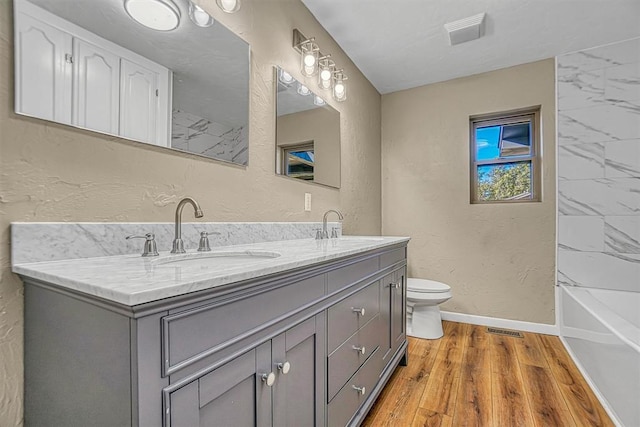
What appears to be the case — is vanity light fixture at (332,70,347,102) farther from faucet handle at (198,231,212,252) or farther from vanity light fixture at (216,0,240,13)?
faucet handle at (198,231,212,252)

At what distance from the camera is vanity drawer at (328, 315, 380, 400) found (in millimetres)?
1132

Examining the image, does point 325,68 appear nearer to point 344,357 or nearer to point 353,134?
point 353,134

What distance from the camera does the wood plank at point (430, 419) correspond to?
1.46 meters

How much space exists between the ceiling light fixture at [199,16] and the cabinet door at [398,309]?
1.61 metres

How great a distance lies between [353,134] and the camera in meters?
2.65

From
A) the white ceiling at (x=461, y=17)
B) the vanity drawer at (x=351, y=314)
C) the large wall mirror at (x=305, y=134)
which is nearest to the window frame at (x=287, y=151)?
the large wall mirror at (x=305, y=134)

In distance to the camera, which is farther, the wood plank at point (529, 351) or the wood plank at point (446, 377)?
the wood plank at point (529, 351)

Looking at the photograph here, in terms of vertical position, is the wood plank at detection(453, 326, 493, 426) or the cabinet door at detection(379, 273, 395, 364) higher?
the cabinet door at detection(379, 273, 395, 364)

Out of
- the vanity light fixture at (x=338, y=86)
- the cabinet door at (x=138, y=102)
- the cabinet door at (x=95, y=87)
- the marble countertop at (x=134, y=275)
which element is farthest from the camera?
the vanity light fixture at (x=338, y=86)

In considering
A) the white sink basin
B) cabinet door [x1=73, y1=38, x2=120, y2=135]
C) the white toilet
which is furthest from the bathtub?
cabinet door [x1=73, y1=38, x2=120, y2=135]

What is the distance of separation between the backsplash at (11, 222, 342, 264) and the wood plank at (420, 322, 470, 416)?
134cm

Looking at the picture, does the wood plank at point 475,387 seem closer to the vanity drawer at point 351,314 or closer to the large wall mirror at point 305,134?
the vanity drawer at point 351,314

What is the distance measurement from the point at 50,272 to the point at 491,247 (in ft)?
10.0

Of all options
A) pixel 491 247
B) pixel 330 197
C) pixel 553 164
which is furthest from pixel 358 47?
pixel 491 247
